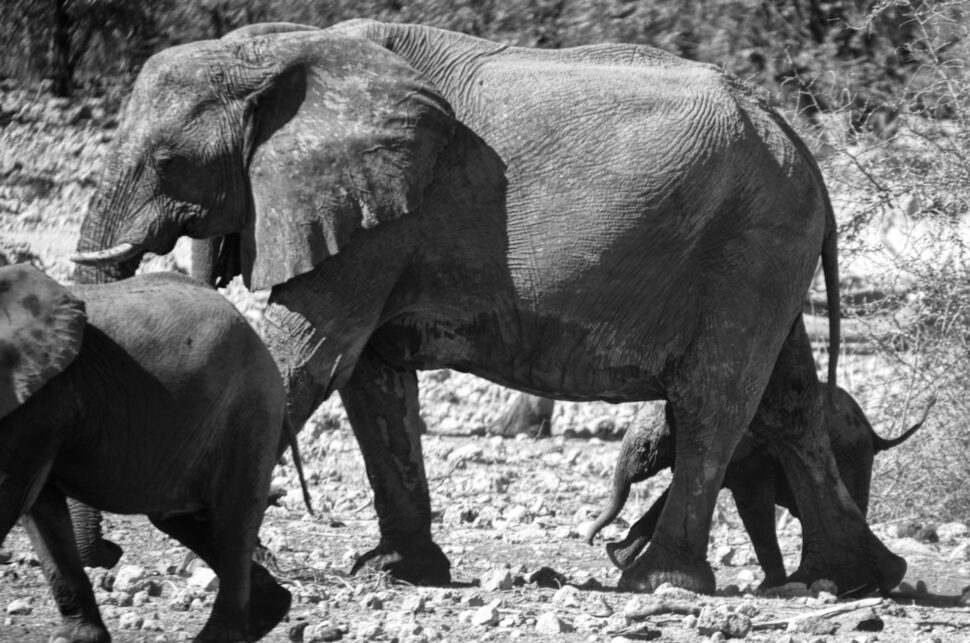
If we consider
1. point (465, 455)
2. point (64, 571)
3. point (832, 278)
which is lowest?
point (465, 455)

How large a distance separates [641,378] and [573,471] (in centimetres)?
349

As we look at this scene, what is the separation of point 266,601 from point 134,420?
0.70 metres

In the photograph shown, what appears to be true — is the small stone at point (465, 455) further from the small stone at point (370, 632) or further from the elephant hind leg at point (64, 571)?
the elephant hind leg at point (64, 571)

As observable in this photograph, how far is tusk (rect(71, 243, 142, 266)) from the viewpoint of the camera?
648cm

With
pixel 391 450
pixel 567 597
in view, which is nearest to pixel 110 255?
pixel 391 450

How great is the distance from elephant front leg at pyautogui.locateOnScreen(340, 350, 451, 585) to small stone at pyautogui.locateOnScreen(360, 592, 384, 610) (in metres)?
0.87

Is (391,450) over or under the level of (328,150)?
under

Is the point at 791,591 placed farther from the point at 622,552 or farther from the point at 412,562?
the point at 412,562

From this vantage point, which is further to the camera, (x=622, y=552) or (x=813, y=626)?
(x=622, y=552)

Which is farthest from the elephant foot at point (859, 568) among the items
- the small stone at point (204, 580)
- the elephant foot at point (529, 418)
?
the elephant foot at point (529, 418)

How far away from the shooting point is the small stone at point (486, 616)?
579cm

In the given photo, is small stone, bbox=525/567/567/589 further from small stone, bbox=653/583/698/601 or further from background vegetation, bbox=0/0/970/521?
background vegetation, bbox=0/0/970/521

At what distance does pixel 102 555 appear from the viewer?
6270 mm

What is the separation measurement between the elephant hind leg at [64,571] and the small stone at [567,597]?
1.72 metres
